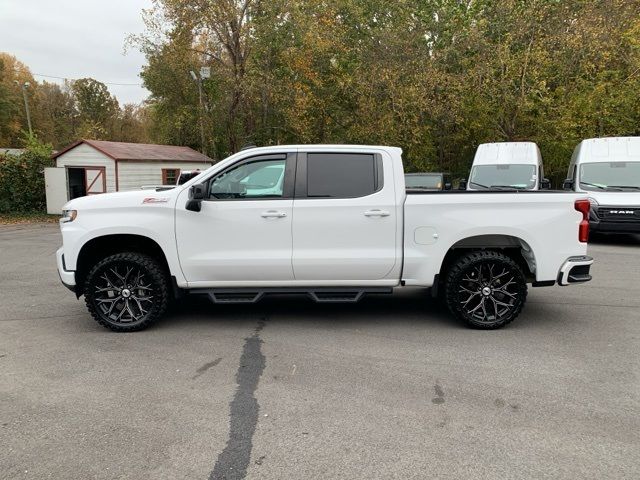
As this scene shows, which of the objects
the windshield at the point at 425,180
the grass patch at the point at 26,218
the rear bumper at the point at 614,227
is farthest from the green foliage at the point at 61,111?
the rear bumper at the point at 614,227

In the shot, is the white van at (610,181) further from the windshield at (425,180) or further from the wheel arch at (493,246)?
the wheel arch at (493,246)

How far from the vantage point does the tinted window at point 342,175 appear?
5.51 m

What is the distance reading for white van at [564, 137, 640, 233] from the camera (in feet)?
38.5

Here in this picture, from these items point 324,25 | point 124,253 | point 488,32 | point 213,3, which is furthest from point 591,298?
point 324,25

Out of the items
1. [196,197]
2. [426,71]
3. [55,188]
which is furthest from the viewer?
[426,71]

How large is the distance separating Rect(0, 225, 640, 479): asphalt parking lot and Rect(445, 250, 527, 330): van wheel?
0.19m

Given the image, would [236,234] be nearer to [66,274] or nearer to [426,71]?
[66,274]

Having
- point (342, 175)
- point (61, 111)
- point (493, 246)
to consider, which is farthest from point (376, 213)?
point (61, 111)

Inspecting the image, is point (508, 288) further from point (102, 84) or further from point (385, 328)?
point (102, 84)

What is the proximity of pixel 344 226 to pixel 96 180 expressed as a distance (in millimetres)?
18073

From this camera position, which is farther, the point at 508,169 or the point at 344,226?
the point at 508,169

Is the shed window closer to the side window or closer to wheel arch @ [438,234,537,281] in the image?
the side window

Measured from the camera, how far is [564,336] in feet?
17.8

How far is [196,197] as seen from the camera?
533 cm
